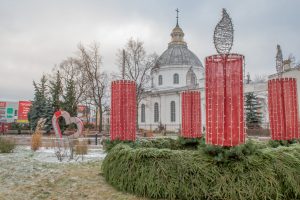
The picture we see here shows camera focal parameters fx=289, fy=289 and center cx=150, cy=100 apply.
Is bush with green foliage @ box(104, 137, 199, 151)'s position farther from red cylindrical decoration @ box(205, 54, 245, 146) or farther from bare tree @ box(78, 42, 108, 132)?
bare tree @ box(78, 42, 108, 132)

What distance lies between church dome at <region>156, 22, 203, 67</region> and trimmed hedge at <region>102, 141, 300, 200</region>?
3965 cm

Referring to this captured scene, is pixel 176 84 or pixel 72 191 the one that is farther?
pixel 176 84

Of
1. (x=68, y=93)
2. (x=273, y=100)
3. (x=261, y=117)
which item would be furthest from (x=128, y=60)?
(x=273, y=100)

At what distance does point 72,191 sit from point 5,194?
5.03 ft

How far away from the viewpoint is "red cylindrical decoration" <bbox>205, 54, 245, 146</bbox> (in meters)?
6.32

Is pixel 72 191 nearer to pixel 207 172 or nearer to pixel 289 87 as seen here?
pixel 207 172

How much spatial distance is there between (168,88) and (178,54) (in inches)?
237

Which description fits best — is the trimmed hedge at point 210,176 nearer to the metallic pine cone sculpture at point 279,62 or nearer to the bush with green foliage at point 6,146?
the metallic pine cone sculpture at point 279,62

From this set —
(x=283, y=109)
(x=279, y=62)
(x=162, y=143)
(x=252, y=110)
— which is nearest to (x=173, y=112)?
(x=252, y=110)

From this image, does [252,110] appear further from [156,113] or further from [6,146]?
[6,146]

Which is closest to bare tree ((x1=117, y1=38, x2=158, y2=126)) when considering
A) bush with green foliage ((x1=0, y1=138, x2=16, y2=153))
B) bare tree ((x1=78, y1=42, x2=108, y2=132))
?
bare tree ((x1=78, y1=42, x2=108, y2=132))

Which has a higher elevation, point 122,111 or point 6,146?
point 122,111

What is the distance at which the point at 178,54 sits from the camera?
47.8 meters

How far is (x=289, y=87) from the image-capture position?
9.69 metres
